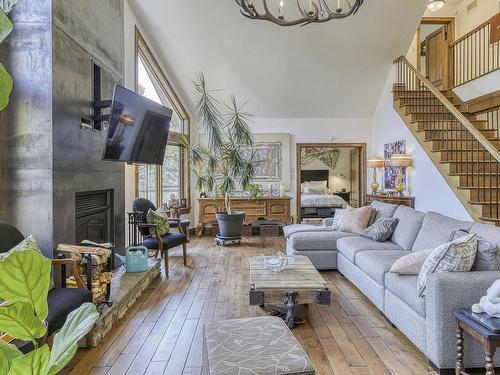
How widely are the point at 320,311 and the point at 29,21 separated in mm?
3573

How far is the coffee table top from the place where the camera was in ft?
9.71

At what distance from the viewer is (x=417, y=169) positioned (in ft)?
19.6

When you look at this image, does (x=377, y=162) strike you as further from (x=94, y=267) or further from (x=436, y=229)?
(x=94, y=267)

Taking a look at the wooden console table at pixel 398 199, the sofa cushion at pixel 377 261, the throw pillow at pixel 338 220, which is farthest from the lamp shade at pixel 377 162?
the sofa cushion at pixel 377 261

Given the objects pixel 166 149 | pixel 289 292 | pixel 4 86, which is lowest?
pixel 289 292

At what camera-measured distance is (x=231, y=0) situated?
559 centimetres

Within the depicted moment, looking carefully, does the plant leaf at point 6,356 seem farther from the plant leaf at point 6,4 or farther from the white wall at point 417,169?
the white wall at point 417,169

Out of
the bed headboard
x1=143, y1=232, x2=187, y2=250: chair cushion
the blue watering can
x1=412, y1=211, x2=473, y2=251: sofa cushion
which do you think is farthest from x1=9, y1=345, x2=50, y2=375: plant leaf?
the bed headboard

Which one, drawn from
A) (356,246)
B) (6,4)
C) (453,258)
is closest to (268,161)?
(356,246)

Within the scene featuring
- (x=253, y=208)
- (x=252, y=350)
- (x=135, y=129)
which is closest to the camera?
(x=252, y=350)

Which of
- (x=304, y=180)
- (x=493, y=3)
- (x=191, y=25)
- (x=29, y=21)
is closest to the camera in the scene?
(x=29, y=21)

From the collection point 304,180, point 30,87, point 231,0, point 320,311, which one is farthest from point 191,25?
point 304,180

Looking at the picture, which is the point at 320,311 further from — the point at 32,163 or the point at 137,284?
the point at 32,163

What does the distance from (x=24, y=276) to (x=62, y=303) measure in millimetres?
2087
